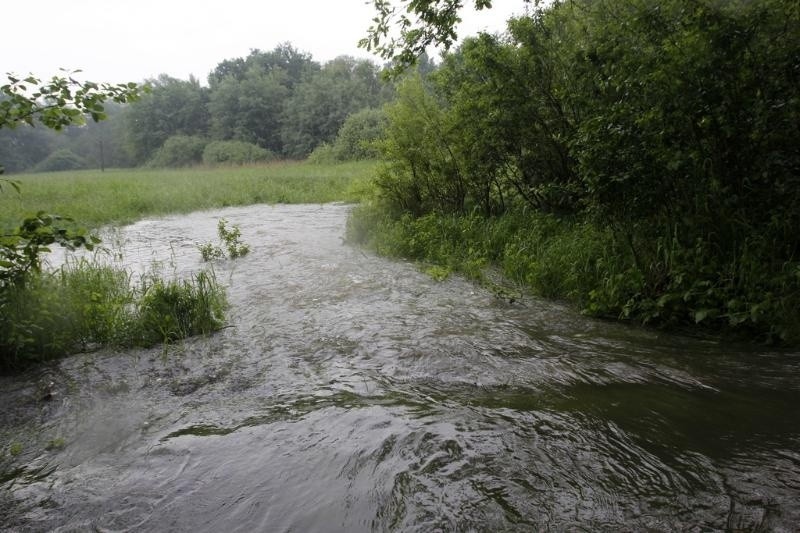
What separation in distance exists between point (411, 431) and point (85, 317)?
4.22m

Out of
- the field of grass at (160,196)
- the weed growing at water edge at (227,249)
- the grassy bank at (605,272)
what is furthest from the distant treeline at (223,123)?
the grassy bank at (605,272)

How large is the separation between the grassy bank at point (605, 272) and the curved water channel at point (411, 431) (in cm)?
37

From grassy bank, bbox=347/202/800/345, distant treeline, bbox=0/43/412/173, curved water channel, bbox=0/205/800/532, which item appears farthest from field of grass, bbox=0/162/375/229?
distant treeline, bbox=0/43/412/173

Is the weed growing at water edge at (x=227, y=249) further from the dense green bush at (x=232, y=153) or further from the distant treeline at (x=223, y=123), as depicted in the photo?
the dense green bush at (x=232, y=153)

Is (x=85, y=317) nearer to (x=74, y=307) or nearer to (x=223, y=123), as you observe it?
(x=74, y=307)

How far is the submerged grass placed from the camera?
15.8ft

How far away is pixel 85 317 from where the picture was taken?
5.48m

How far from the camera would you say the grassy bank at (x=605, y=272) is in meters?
4.92

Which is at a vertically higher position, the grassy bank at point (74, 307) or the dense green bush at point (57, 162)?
the dense green bush at point (57, 162)

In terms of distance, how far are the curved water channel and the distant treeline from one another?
52.1 metres

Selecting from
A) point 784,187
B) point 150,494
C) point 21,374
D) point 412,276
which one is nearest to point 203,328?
point 21,374

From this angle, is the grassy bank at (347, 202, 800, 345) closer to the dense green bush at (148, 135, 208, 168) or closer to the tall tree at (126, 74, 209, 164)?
the dense green bush at (148, 135, 208, 168)

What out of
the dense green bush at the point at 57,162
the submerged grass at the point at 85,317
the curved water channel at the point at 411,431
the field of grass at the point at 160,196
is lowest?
the curved water channel at the point at 411,431

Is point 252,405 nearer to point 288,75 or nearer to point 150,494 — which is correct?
point 150,494
